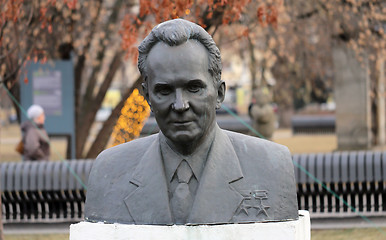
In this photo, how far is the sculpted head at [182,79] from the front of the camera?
12.9ft

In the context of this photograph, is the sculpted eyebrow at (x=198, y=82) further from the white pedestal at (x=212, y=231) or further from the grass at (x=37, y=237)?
the grass at (x=37, y=237)

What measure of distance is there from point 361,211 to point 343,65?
9.69 metres

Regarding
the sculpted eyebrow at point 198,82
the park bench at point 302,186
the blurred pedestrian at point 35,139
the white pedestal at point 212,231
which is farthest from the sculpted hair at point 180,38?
the blurred pedestrian at point 35,139

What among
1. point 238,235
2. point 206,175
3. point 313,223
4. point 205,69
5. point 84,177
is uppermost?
point 205,69

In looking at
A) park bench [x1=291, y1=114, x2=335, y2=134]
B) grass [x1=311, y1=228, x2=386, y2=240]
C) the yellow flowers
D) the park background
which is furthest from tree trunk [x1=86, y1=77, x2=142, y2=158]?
park bench [x1=291, y1=114, x2=335, y2=134]

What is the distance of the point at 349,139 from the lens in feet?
64.4

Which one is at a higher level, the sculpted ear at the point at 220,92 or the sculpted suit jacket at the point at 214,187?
the sculpted ear at the point at 220,92

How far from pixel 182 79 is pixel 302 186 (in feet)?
22.1

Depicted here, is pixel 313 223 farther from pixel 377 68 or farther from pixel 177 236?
pixel 377 68

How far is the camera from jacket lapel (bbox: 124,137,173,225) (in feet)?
13.5

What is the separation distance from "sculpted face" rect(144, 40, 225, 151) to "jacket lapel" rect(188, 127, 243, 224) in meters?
0.21

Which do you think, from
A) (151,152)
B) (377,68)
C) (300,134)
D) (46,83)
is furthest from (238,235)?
(300,134)

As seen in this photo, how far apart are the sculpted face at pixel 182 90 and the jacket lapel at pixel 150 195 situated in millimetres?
259

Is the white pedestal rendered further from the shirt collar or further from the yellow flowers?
the yellow flowers
